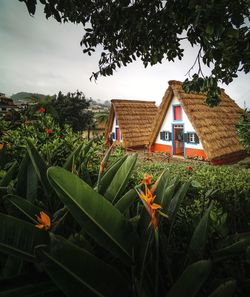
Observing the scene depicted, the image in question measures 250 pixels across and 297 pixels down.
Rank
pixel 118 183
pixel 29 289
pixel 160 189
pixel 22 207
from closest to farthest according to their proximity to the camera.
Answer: pixel 29 289 < pixel 22 207 < pixel 160 189 < pixel 118 183

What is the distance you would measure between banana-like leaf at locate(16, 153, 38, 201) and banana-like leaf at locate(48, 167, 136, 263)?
2.53ft

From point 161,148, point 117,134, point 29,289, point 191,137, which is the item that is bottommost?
point 29,289

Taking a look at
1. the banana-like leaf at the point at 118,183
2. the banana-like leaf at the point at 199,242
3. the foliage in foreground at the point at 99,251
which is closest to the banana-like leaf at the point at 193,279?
the foliage in foreground at the point at 99,251

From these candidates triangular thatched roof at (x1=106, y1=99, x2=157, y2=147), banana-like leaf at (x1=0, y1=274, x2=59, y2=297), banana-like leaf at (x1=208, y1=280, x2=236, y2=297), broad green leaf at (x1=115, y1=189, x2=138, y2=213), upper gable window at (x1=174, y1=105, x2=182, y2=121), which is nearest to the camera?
banana-like leaf at (x1=208, y1=280, x2=236, y2=297)

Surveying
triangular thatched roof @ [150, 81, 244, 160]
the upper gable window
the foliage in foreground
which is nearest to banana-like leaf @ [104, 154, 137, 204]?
the foliage in foreground

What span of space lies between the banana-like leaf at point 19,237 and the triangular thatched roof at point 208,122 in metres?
10.4

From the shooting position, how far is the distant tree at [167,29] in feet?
6.48

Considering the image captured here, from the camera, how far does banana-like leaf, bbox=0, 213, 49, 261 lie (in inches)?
38.8

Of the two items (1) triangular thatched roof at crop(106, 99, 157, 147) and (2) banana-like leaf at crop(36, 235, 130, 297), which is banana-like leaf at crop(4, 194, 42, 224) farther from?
(1) triangular thatched roof at crop(106, 99, 157, 147)

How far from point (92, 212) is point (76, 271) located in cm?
25

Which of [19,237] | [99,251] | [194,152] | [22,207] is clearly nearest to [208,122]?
[194,152]

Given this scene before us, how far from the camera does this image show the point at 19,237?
3.34 feet

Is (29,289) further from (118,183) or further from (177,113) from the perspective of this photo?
(177,113)

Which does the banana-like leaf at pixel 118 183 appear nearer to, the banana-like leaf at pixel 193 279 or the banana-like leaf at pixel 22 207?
the banana-like leaf at pixel 22 207
